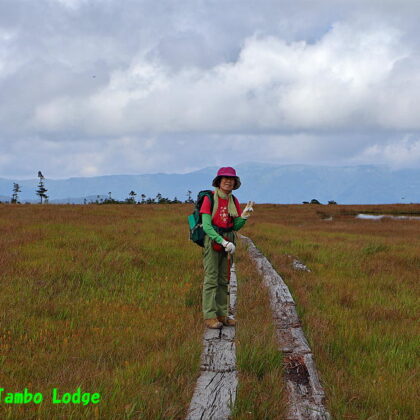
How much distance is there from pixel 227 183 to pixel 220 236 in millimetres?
789

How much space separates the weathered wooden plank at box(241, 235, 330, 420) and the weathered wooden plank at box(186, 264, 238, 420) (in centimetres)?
54

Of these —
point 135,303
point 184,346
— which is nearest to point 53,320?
point 135,303

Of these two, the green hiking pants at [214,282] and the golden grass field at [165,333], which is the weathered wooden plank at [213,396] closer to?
the golden grass field at [165,333]

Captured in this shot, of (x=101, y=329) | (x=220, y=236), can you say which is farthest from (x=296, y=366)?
(x=101, y=329)

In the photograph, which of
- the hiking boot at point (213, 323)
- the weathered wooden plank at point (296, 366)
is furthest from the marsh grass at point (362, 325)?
the hiking boot at point (213, 323)

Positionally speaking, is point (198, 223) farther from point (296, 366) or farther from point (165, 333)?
point (296, 366)

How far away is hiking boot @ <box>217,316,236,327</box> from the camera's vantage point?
538 cm

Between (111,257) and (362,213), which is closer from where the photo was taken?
(111,257)

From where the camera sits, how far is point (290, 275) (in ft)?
30.4

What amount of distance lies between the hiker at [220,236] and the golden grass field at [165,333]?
0.98ft

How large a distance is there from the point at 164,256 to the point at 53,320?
5.16 m

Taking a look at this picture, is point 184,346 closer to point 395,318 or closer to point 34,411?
point 34,411

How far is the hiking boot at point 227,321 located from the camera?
5.38 meters

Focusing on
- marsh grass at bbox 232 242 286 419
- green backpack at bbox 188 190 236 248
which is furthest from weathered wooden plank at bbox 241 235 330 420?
green backpack at bbox 188 190 236 248
